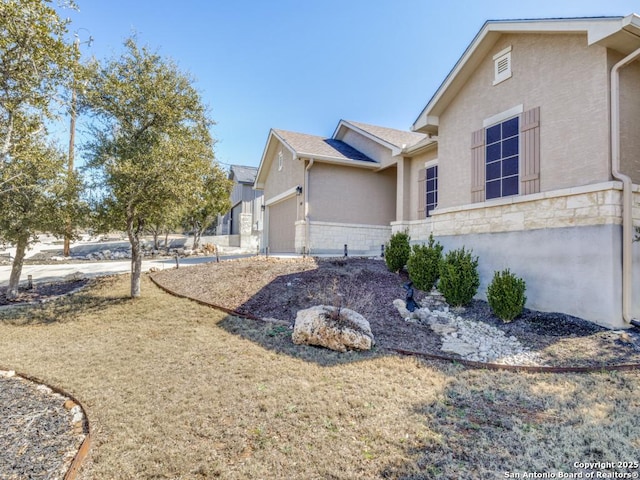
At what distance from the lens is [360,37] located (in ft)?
43.9

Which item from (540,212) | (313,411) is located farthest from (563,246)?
(313,411)

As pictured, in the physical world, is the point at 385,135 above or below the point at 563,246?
above

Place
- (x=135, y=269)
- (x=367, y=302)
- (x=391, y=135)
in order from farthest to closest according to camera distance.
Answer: (x=391, y=135) < (x=135, y=269) < (x=367, y=302)

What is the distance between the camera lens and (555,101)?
23.5ft

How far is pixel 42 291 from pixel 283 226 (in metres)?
9.78

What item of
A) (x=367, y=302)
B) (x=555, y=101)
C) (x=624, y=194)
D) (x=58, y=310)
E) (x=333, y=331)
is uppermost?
(x=555, y=101)

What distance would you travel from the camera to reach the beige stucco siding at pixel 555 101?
6465 millimetres

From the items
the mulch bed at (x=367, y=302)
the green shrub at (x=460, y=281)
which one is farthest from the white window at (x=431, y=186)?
the green shrub at (x=460, y=281)

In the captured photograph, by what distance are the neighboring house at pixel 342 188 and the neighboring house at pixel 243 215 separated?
9.56 metres

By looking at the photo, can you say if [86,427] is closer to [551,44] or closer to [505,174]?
[505,174]

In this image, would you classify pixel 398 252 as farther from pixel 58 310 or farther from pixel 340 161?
pixel 58 310

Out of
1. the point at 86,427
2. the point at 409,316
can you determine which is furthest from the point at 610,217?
the point at 86,427

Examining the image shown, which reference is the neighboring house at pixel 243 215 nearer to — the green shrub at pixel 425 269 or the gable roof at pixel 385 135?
the gable roof at pixel 385 135

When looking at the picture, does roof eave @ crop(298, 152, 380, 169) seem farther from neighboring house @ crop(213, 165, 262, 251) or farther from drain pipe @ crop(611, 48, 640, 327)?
neighboring house @ crop(213, 165, 262, 251)
